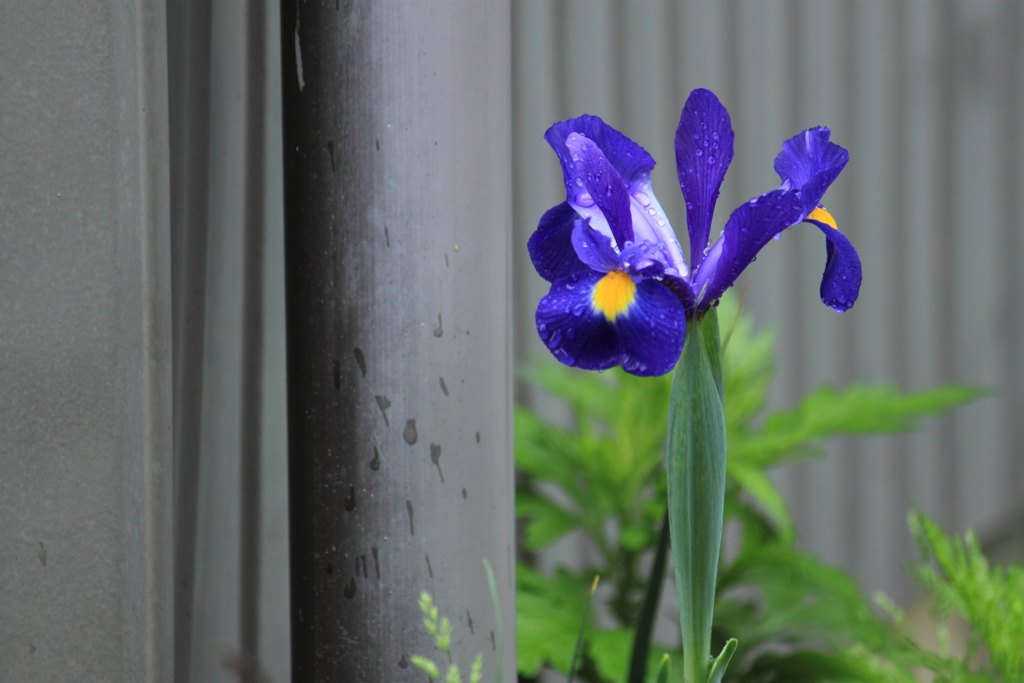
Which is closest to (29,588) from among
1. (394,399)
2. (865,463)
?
(394,399)

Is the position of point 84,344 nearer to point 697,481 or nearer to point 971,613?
point 697,481

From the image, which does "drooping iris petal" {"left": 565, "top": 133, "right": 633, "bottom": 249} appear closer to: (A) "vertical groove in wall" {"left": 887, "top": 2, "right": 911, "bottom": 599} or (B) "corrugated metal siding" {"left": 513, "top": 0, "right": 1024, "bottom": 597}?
(B) "corrugated metal siding" {"left": 513, "top": 0, "right": 1024, "bottom": 597}

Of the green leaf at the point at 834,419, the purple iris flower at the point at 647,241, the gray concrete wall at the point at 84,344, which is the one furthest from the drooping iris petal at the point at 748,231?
the green leaf at the point at 834,419

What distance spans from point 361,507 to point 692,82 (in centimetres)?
113

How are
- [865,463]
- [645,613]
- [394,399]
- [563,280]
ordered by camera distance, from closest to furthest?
[563,280]
[394,399]
[645,613]
[865,463]

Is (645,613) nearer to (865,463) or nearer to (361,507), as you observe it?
(361,507)

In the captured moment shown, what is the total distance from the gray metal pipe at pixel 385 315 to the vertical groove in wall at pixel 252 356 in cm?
8

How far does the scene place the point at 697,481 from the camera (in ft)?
1.11

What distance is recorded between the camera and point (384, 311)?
439mm

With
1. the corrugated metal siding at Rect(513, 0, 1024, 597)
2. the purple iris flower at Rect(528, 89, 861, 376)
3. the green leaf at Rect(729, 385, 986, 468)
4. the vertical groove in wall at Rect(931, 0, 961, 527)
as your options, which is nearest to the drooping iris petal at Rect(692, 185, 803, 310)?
the purple iris flower at Rect(528, 89, 861, 376)

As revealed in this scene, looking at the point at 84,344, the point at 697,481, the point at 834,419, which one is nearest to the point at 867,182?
the point at 834,419

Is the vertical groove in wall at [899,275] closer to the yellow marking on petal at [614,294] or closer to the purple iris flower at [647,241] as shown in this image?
the purple iris flower at [647,241]

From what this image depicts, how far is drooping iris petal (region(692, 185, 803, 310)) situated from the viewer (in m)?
0.34

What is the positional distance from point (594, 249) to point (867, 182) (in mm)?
1271
